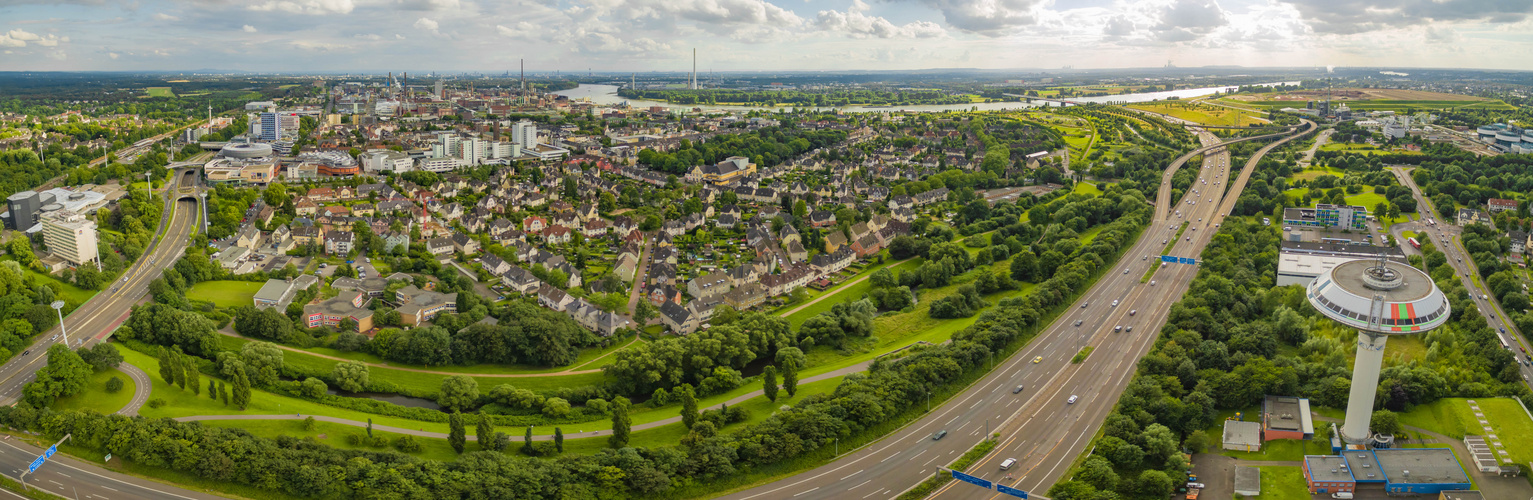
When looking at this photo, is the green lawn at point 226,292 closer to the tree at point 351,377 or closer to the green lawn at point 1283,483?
the tree at point 351,377

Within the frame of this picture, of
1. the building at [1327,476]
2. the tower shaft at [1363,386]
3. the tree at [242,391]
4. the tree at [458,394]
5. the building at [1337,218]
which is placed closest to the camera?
the building at [1327,476]

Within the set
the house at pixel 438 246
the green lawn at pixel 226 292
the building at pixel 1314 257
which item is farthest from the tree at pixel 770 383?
the building at pixel 1314 257

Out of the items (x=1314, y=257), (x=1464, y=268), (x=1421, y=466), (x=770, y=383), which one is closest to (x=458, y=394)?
(x=770, y=383)

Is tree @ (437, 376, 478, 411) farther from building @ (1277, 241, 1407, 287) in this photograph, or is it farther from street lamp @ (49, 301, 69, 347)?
building @ (1277, 241, 1407, 287)

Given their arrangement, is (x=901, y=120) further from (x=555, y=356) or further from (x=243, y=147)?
(x=555, y=356)

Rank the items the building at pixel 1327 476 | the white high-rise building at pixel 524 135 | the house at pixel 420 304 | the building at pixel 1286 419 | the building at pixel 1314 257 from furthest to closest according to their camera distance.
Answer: the white high-rise building at pixel 524 135
the building at pixel 1314 257
the house at pixel 420 304
the building at pixel 1286 419
the building at pixel 1327 476

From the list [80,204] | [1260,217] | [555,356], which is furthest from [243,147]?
[1260,217]

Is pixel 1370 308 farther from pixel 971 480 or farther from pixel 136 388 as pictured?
pixel 136 388
